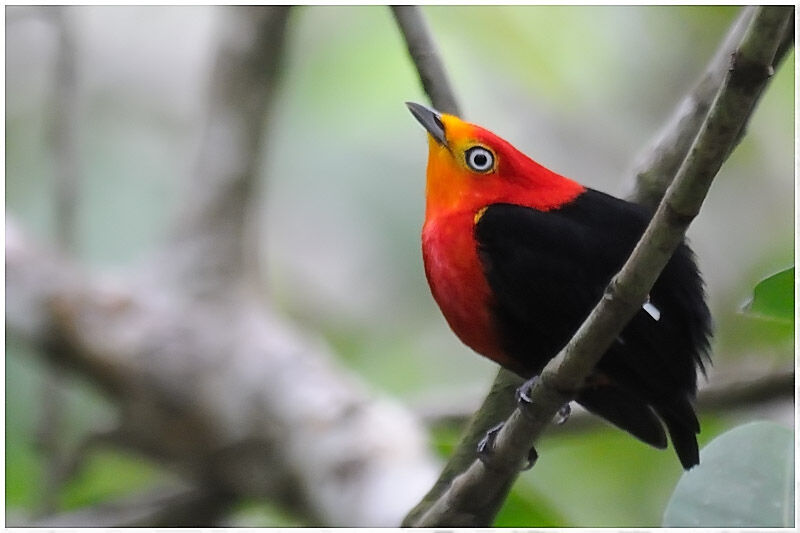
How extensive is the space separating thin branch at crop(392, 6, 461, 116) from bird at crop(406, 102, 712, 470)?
0.28 metres

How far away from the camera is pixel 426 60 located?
1.93 metres

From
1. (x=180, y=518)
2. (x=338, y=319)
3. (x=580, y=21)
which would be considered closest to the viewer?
(x=580, y=21)

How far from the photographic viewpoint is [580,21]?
7.33 feet

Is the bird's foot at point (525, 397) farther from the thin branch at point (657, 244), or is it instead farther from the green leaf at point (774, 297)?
the green leaf at point (774, 297)

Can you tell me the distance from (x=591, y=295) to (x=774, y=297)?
0.25 metres

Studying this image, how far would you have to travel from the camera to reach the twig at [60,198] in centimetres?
230

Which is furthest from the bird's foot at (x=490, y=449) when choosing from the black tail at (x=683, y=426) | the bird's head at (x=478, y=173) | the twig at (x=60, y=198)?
the twig at (x=60, y=198)

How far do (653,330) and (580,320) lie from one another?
0.10m

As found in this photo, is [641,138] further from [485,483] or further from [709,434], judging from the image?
[485,483]

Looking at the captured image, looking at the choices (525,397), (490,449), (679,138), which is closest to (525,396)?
(525,397)

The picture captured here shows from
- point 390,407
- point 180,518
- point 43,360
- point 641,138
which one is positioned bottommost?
point 180,518

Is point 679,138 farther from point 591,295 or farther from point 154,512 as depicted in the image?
point 154,512

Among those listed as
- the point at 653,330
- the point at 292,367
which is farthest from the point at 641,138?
the point at 653,330

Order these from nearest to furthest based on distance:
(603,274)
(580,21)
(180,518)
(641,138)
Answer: (603,274), (580,21), (180,518), (641,138)
